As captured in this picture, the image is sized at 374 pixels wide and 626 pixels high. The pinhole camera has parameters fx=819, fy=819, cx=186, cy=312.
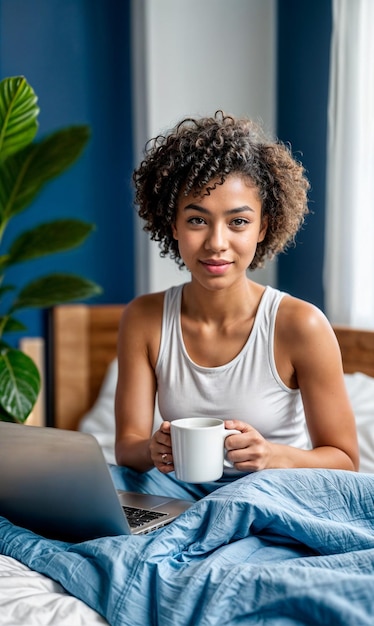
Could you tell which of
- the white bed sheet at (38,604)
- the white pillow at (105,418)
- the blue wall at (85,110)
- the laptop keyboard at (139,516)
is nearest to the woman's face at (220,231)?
the laptop keyboard at (139,516)

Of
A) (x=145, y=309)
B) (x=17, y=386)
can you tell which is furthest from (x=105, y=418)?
(x=145, y=309)

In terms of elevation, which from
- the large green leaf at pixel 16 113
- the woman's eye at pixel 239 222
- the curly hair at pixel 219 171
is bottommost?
the woman's eye at pixel 239 222

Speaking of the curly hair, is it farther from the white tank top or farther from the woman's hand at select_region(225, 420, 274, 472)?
the woman's hand at select_region(225, 420, 274, 472)

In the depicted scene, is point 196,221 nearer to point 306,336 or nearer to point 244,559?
point 306,336

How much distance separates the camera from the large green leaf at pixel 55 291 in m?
2.46

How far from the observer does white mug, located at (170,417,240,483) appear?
1166 millimetres

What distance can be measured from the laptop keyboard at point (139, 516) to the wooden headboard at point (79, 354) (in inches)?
63.4

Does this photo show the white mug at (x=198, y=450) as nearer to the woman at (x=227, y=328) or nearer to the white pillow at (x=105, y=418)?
the woman at (x=227, y=328)

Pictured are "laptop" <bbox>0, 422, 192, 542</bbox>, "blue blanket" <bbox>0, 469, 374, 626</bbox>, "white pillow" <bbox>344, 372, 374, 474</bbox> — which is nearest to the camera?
"blue blanket" <bbox>0, 469, 374, 626</bbox>

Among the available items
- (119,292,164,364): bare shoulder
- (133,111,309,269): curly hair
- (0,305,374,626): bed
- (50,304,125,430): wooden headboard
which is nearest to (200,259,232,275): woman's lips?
(133,111,309,269): curly hair

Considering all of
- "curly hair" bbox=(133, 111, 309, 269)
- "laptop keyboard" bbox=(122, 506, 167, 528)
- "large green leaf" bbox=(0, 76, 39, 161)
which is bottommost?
"laptop keyboard" bbox=(122, 506, 167, 528)

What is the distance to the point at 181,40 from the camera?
2807 mm

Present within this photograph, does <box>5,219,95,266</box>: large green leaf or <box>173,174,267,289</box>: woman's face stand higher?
<box>173,174,267,289</box>: woman's face

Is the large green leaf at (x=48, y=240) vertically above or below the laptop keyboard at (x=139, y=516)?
above
